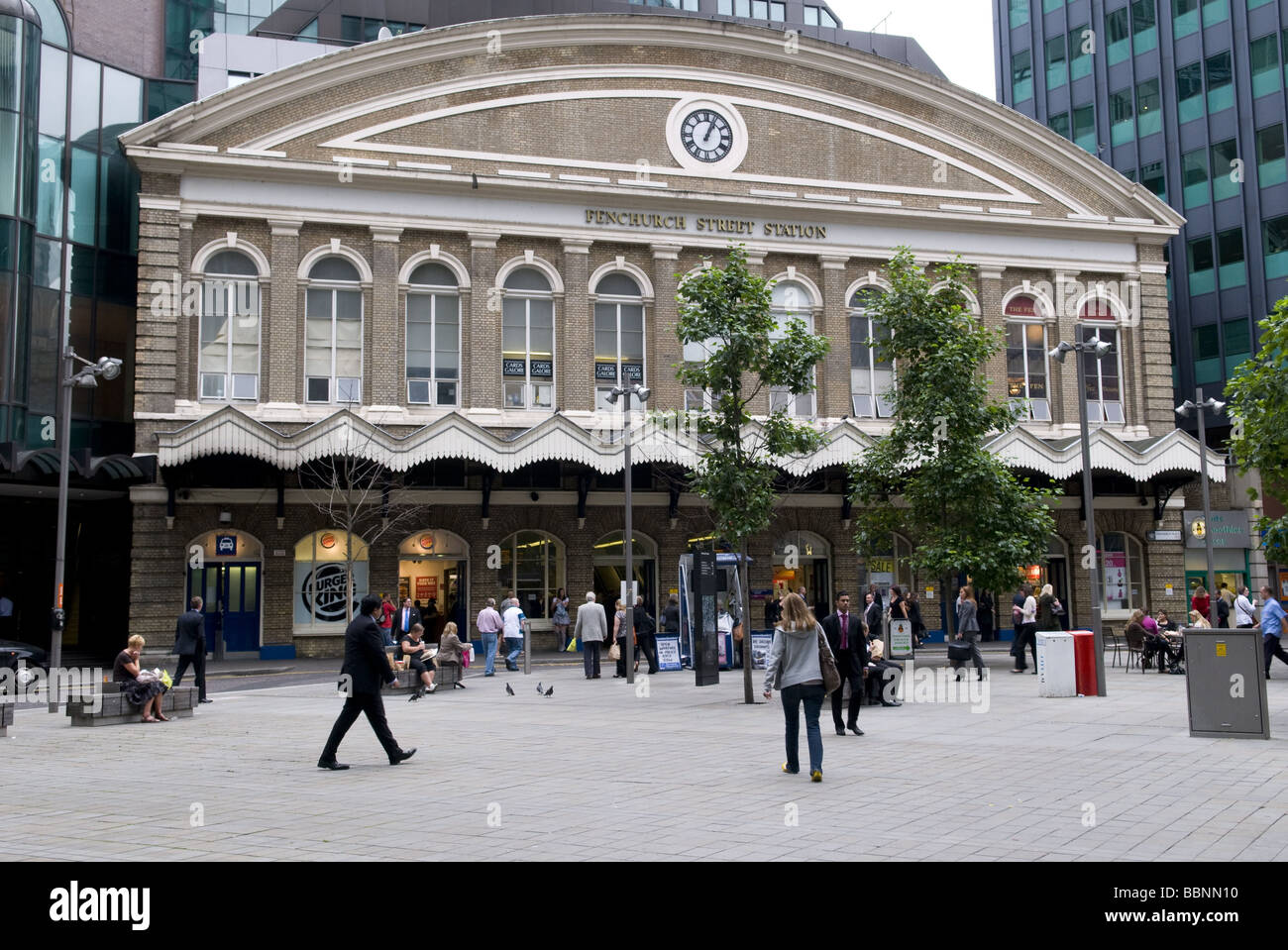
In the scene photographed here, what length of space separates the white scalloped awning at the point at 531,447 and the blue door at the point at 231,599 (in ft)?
12.1

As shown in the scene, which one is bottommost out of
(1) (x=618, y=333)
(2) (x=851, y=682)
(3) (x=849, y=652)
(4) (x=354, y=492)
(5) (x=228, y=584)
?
(2) (x=851, y=682)

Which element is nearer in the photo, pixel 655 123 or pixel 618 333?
pixel 618 333

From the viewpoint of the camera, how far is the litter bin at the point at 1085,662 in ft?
63.4

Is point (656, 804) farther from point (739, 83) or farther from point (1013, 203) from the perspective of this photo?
point (1013, 203)

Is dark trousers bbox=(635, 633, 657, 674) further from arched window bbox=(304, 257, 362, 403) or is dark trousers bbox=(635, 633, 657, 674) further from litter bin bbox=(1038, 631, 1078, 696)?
arched window bbox=(304, 257, 362, 403)

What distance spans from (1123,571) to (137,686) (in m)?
30.9

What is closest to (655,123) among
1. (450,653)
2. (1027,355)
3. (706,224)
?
(706,224)

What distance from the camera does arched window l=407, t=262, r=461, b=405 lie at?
110ft

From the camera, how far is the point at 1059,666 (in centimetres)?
1936

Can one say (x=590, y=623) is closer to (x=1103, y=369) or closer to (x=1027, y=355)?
(x=1027, y=355)

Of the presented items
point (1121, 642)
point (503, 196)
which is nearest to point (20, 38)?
point (503, 196)

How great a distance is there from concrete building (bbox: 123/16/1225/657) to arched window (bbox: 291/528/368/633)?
0.26 feet

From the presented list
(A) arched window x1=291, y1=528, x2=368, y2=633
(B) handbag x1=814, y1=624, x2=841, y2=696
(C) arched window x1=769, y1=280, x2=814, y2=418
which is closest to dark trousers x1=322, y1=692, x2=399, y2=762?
(B) handbag x1=814, y1=624, x2=841, y2=696

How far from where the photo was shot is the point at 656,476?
34.5m
